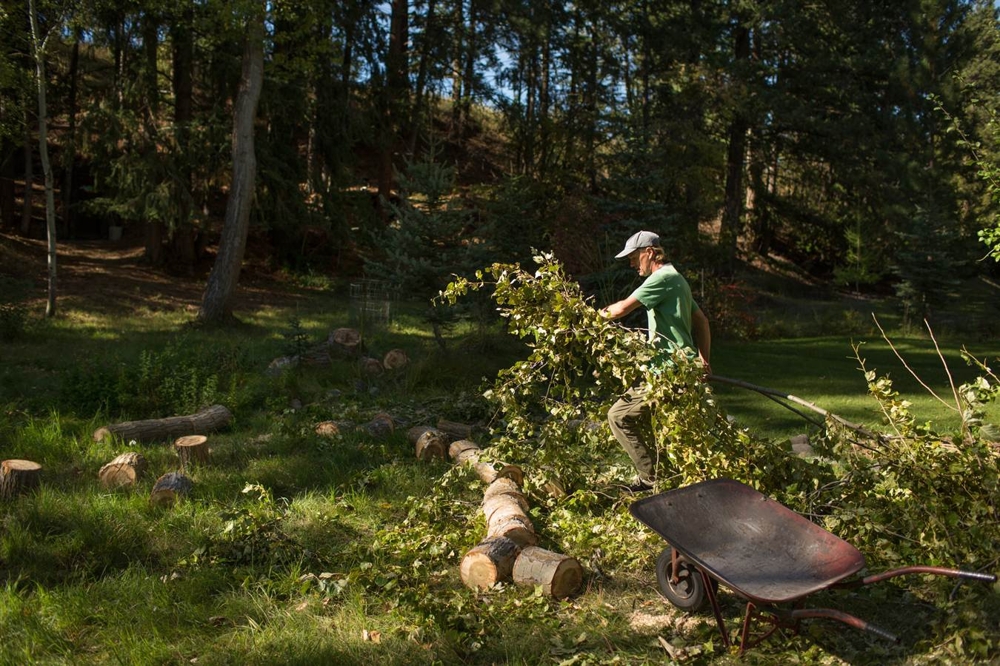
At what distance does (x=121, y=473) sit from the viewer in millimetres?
5867

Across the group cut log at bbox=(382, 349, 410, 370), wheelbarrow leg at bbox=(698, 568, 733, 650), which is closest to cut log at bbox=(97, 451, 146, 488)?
wheelbarrow leg at bbox=(698, 568, 733, 650)

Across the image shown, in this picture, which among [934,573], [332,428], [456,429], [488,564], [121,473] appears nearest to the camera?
[934,573]

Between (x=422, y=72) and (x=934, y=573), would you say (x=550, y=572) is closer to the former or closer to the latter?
(x=934, y=573)

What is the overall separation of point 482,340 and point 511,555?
6567 millimetres

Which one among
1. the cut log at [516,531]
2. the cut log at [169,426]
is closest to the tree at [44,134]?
the cut log at [169,426]

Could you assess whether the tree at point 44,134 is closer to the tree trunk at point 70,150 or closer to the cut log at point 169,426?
the tree trunk at point 70,150

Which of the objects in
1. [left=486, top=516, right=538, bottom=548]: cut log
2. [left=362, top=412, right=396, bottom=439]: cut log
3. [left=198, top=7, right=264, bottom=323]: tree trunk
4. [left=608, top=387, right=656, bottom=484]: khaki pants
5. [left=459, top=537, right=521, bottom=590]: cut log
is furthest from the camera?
[left=198, top=7, right=264, bottom=323]: tree trunk

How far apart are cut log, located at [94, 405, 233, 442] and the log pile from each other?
10.6 feet

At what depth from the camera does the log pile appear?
442cm

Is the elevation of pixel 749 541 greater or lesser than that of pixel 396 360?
lesser

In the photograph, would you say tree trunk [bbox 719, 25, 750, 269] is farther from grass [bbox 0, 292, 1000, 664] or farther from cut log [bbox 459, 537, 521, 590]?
cut log [bbox 459, 537, 521, 590]

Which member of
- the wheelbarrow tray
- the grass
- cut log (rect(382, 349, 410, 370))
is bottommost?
the grass

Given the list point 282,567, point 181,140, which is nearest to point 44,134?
point 181,140

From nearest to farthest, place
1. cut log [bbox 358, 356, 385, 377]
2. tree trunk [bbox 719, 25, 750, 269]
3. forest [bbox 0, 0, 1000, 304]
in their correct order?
1. cut log [bbox 358, 356, 385, 377]
2. forest [bbox 0, 0, 1000, 304]
3. tree trunk [bbox 719, 25, 750, 269]
